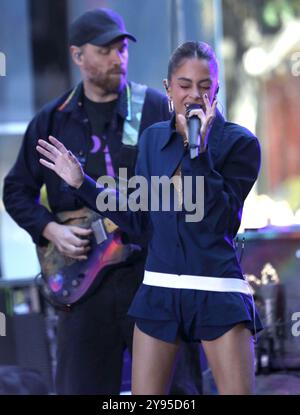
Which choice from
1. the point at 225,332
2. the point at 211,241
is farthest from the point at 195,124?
the point at 225,332

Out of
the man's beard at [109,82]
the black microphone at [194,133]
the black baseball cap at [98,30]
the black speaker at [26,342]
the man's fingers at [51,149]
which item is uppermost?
the black baseball cap at [98,30]

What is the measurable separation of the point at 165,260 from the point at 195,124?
0.53 meters

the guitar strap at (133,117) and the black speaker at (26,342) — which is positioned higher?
the guitar strap at (133,117)

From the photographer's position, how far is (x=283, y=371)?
538 cm

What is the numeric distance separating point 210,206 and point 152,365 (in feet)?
1.98

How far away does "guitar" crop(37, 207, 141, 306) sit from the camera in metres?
4.48

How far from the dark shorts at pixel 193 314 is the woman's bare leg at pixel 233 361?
3 cm

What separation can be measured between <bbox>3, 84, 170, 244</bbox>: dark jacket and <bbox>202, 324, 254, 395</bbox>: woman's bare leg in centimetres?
127

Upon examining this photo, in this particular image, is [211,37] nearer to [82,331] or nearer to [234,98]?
[234,98]

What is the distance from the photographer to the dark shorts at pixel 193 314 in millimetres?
3471
